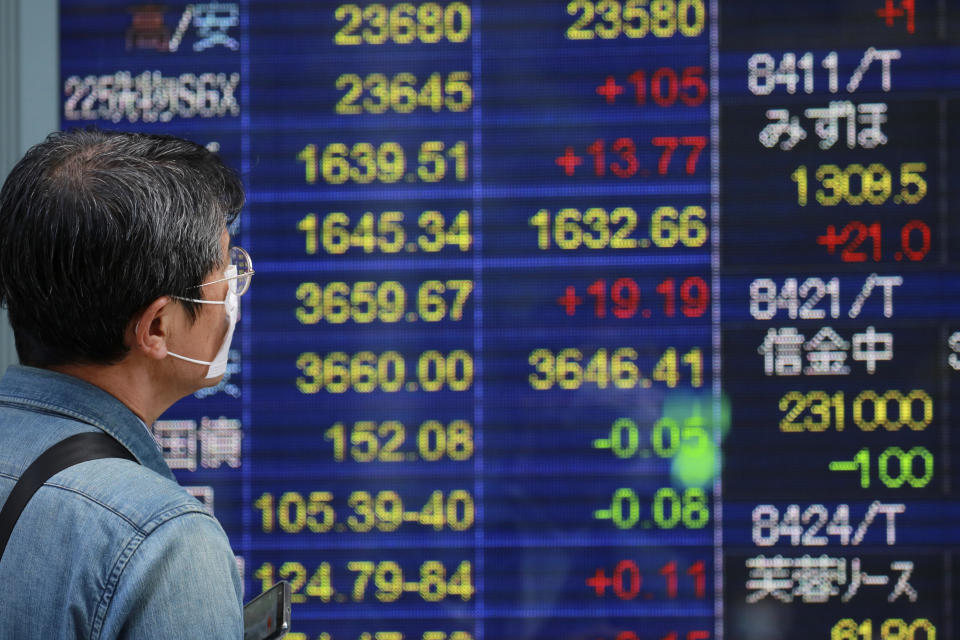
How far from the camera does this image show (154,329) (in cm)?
87

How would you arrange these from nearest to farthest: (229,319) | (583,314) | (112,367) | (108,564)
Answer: (108,564) → (112,367) → (229,319) → (583,314)

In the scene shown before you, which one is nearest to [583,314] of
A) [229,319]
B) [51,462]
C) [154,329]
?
[229,319]

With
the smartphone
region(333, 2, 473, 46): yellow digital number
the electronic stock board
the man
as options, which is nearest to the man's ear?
the man

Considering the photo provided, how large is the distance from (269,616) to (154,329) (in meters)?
0.34

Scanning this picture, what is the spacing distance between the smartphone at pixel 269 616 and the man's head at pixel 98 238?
1.06 feet

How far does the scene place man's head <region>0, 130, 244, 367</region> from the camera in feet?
2.57

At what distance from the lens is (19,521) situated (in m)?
0.73

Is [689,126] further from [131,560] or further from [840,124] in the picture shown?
[131,560]

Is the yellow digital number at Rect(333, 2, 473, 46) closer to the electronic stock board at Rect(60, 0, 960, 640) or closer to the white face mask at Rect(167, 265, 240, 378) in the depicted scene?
the electronic stock board at Rect(60, 0, 960, 640)

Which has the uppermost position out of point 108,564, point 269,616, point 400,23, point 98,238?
point 400,23

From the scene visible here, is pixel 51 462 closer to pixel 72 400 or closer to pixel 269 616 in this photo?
pixel 72 400

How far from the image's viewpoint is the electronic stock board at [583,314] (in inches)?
72.2

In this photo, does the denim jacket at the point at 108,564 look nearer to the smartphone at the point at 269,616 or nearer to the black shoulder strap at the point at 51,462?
the black shoulder strap at the point at 51,462

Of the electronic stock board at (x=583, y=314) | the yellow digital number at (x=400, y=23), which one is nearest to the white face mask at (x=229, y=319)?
the electronic stock board at (x=583, y=314)
